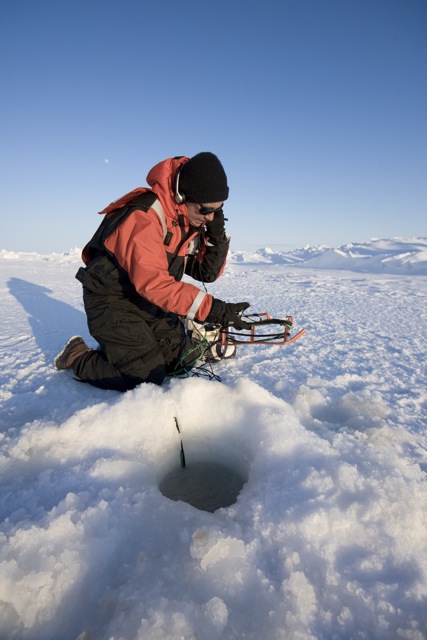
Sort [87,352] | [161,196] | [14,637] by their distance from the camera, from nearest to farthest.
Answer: [14,637]
[161,196]
[87,352]

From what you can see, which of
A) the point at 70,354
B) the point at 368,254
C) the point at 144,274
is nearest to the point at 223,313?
the point at 144,274

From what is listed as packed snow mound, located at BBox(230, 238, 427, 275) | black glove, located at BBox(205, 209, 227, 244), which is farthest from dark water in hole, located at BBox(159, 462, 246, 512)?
packed snow mound, located at BBox(230, 238, 427, 275)

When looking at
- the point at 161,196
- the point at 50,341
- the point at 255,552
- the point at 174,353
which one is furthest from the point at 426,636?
the point at 50,341

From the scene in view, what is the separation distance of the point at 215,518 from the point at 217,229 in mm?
2104

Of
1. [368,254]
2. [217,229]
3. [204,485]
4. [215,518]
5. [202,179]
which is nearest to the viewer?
[215,518]

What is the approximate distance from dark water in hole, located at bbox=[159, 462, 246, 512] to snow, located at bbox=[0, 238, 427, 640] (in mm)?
52

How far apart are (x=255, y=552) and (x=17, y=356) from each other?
253cm

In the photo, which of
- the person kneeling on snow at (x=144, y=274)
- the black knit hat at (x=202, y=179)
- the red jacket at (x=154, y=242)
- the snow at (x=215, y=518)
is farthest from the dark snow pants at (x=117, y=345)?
the black knit hat at (x=202, y=179)

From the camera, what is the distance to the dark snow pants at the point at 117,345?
2232mm

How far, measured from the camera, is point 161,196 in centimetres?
213

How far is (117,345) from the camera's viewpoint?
7.34 ft

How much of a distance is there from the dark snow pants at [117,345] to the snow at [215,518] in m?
0.17

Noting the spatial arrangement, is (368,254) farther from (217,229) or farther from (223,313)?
(223,313)

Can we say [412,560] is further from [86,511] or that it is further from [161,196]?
[161,196]
